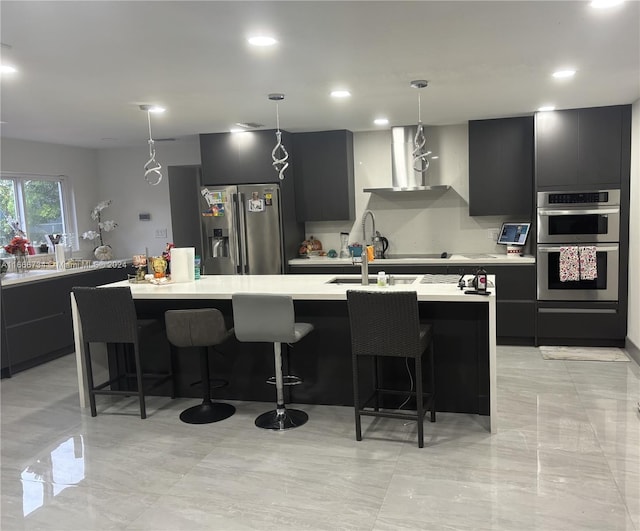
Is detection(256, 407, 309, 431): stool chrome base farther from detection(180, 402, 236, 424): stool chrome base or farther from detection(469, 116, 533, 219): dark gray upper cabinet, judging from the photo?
detection(469, 116, 533, 219): dark gray upper cabinet

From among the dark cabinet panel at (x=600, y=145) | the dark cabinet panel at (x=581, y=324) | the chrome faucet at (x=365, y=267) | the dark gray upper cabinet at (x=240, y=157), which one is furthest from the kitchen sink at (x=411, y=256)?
the chrome faucet at (x=365, y=267)

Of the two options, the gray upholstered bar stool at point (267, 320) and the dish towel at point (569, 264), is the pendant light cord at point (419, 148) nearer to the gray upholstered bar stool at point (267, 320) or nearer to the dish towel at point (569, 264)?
the gray upholstered bar stool at point (267, 320)

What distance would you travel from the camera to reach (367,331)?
336 centimetres

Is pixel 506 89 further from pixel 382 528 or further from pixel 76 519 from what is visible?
pixel 76 519

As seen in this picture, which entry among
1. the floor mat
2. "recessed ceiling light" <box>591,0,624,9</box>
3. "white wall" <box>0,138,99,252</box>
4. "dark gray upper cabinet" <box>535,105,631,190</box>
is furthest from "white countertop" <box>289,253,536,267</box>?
"recessed ceiling light" <box>591,0,624,9</box>

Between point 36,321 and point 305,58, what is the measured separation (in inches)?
157

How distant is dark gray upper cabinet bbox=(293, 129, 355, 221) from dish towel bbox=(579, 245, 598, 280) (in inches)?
97.8

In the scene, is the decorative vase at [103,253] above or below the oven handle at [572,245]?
above

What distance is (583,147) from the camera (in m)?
5.35

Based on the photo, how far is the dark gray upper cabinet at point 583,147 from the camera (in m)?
5.25

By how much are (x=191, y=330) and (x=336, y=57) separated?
199 centimetres

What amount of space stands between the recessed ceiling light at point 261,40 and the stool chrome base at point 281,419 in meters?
2.32

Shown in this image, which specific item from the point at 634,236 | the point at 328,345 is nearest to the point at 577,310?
the point at 634,236

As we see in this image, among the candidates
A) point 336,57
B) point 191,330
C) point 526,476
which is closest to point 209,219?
point 191,330
